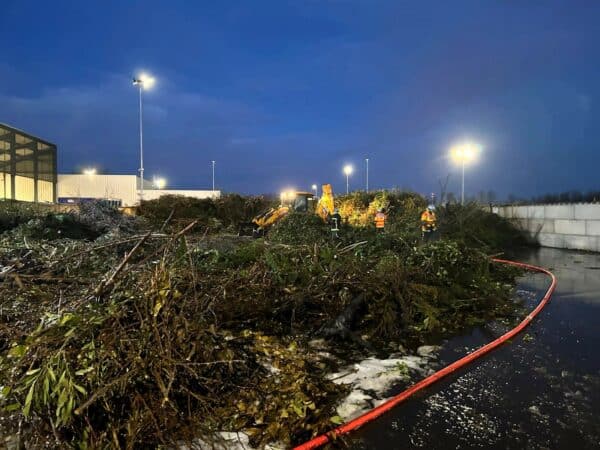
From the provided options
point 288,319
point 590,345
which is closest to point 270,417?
point 288,319

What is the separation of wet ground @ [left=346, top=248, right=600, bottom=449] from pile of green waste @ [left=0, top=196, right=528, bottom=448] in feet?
1.52

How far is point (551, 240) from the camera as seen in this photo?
→ 15.0 meters

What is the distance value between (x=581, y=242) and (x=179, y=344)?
15.2 meters

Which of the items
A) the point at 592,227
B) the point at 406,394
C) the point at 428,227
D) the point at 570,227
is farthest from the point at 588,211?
the point at 406,394

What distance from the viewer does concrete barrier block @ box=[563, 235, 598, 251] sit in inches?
508

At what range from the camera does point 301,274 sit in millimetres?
5082

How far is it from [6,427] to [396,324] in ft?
12.5

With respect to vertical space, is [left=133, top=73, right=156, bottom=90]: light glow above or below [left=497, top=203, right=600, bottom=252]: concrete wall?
above

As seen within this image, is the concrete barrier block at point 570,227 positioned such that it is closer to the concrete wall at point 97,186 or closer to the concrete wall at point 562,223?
the concrete wall at point 562,223

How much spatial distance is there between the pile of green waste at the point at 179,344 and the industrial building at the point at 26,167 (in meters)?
28.7

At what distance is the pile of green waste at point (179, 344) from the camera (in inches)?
90.7

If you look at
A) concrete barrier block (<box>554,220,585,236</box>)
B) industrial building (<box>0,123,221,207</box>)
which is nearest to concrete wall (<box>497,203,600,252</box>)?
concrete barrier block (<box>554,220,585,236</box>)

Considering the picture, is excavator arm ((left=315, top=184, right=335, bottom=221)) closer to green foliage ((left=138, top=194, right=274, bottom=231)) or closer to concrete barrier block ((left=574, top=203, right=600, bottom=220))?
green foliage ((left=138, top=194, right=274, bottom=231))

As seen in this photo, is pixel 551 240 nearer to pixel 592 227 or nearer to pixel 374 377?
pixel 592 227
